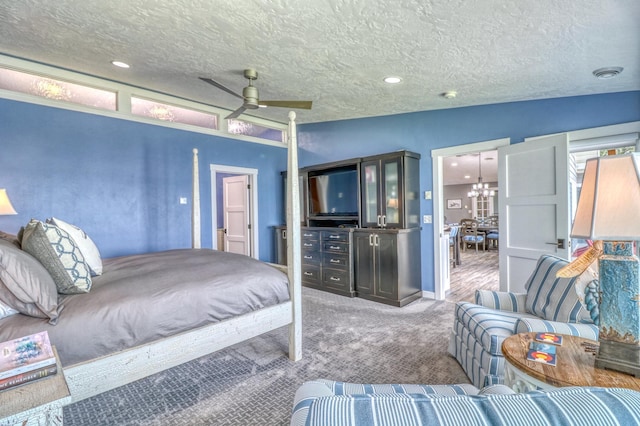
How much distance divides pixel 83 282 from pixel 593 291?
2.59 metres

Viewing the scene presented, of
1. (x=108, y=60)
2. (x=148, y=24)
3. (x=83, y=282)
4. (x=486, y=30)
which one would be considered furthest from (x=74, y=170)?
(x=486, y=30)

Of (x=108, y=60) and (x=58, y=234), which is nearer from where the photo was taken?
(x=58, y=234)

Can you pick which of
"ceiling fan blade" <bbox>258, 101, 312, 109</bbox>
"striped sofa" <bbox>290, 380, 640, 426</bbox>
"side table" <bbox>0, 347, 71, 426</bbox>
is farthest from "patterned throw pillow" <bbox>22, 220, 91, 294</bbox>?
"ceiling fan blade" <bbox>258, 101, 312, 109</bbox>

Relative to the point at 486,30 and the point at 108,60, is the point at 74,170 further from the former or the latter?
the point at 486,30

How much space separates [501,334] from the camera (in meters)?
1.86

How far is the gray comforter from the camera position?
1482mm

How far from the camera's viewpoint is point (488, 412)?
0.53 metres

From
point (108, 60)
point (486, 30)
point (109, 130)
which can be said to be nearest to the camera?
point (486, 30)

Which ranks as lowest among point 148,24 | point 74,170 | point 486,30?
point 74,170

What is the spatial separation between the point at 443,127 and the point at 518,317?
109 inches

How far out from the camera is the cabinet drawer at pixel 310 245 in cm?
486

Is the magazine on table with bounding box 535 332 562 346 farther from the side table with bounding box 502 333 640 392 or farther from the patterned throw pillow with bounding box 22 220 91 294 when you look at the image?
the patterned throw pillow with bounding box 22 220 91 294

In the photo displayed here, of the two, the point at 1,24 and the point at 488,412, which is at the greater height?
the point at 1,24

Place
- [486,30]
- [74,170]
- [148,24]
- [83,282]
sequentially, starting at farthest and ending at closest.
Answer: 1. [74,170]
2. [148,24]
3. [486,30]
4. [83,282]
